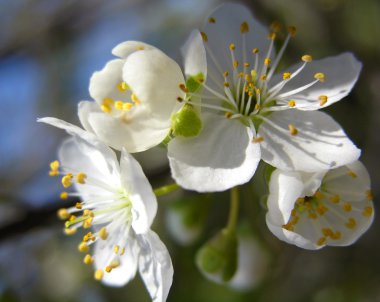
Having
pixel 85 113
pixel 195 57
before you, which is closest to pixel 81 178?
pixel 85 113

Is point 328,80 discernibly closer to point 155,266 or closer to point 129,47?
point 129,47

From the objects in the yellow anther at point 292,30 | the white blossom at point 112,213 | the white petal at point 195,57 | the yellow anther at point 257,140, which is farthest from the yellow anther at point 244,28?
the white blossom at point 112,213

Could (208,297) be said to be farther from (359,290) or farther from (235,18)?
(235,18)

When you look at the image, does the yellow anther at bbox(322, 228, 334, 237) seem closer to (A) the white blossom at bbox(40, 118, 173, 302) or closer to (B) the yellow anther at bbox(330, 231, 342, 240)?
(B) the yellow anther at bbox(330, 231, 342, 240)

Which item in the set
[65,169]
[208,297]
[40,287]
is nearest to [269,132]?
[65,169]

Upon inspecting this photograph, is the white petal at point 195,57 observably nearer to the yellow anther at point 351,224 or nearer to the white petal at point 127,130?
the white petal at point 127,130

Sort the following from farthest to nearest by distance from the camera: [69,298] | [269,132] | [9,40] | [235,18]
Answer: [9,40], [69,298], [235,18], [269,132]
